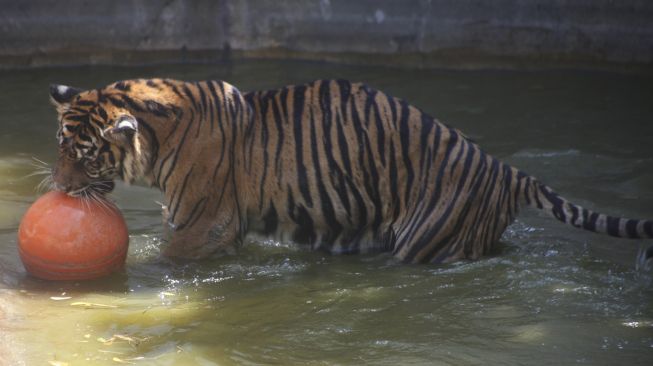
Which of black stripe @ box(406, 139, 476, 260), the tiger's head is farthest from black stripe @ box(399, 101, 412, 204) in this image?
the tiger's head

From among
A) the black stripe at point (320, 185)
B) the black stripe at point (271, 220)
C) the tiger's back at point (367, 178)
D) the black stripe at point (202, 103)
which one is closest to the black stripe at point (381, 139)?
the tiger's back at point (367, 178)

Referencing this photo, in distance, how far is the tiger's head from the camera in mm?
5633

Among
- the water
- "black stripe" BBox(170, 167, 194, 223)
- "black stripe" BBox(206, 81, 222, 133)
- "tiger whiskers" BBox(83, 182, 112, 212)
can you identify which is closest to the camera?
the water

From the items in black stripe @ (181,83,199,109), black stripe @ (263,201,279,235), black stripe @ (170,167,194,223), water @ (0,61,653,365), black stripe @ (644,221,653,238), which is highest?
black stripe @ (181,83,199,109)

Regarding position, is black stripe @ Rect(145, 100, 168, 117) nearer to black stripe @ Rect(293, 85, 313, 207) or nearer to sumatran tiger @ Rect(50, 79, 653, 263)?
sumatran tiger @ Rect(50, 79, 653, 263)

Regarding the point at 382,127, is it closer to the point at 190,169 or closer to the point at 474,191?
the point at 474,191

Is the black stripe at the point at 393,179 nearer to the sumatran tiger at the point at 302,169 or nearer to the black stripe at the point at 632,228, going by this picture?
the sumatran tiger at the point at 302,169

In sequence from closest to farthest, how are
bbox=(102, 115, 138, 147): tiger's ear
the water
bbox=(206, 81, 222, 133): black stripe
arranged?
1. the water
2. bbox=(102, 115, 138, 147): tiger's ear
3. bbox=(206, 81, 222, 133): black stripe

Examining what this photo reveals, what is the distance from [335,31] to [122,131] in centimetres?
564

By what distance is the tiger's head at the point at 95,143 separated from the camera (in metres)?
5.63

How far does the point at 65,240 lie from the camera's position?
545 cm

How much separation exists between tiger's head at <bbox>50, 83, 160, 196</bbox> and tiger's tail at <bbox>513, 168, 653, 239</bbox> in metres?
2.25

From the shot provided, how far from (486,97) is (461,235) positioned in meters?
3.86

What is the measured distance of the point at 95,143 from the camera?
568 centimetres
